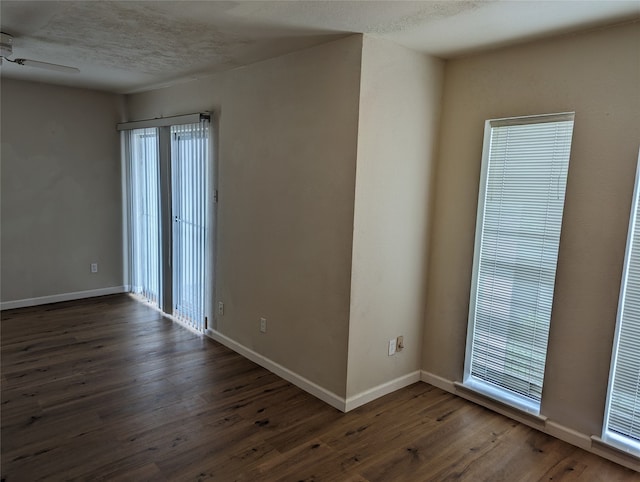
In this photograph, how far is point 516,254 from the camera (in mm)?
2885

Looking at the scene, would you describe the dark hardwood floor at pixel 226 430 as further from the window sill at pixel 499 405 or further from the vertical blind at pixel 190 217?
the vertical blind at pixel 190 217

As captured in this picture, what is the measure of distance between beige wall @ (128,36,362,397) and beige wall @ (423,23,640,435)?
0.95m

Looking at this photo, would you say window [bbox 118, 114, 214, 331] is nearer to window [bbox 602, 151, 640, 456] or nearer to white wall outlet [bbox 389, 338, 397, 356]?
white wall outlet [bbox 389, 338, 397, 356]

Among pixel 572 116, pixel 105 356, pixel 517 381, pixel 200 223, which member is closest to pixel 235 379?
pixel 105 356

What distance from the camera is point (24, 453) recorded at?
2385 mm

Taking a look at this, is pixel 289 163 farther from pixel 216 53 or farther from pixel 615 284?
pixel 615 284

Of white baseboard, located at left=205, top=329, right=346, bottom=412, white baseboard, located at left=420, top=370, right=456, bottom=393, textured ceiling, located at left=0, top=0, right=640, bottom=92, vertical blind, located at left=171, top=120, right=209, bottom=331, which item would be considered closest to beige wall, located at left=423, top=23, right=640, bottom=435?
textured ceiling, located at left=0, top=0, right=640, bottom=92

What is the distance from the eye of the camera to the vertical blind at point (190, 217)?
161 inches

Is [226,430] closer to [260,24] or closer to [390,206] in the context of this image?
[390,206]

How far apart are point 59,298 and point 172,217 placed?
1860 millimetres

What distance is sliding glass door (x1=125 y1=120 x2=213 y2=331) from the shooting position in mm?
4145

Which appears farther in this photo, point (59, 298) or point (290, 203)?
point (59, 298)

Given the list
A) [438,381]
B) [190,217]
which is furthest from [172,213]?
[438,381]

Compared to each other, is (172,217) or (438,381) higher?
(172,217)
